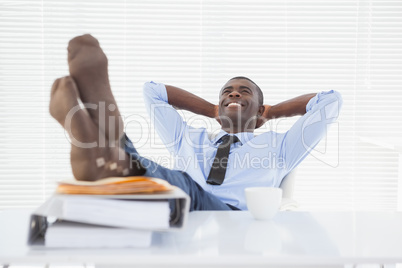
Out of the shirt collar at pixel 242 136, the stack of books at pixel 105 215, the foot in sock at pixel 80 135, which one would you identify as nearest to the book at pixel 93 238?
the stack of books at pixel 105 215

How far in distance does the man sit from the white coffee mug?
0.80 feet

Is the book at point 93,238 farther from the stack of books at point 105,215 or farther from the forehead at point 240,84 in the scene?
the forehead at point 240,84

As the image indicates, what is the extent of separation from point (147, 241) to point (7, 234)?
1.11 ft

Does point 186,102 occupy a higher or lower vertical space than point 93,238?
higher

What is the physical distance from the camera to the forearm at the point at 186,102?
218 centimetres

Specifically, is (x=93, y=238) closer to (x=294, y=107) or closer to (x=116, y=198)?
(x=116, y=198)

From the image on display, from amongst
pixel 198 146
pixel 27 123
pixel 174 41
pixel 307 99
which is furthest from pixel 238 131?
pixel 27 123

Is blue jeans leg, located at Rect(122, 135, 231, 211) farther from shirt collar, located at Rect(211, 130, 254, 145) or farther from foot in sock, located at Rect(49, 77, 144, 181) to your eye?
shirt collar, located at Rect(211, 130, 254, 145)

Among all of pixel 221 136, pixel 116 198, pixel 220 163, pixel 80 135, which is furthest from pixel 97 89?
pixel 221 136

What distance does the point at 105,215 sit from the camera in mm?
895

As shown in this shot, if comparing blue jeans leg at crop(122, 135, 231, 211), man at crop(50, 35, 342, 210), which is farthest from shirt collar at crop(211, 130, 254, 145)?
blue jeans leg at crop(122, 135, 231, 211)

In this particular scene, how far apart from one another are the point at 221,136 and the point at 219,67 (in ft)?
3.23

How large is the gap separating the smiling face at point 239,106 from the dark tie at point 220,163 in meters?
0.13

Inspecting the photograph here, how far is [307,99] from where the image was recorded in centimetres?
204
